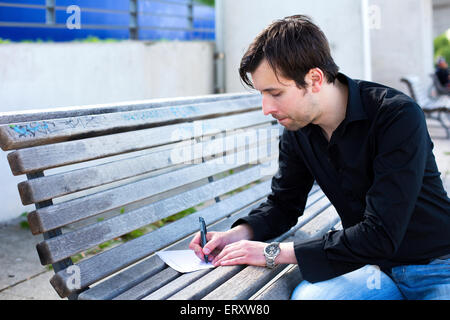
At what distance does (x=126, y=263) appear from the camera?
231 cm

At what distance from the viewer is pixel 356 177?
6.96 feet

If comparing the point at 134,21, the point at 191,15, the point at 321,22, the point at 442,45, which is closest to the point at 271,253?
the point at 321,22

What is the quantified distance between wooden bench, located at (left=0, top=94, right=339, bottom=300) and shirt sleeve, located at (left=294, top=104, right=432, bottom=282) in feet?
1.03

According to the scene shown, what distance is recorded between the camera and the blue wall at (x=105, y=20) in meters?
5.48

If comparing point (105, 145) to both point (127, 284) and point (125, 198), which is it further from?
point (127, 284)

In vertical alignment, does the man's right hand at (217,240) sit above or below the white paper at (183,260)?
above

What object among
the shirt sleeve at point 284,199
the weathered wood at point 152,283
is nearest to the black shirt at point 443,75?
the shirt sleeve at point 284,199

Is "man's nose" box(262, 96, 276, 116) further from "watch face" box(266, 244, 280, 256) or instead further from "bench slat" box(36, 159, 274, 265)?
"bench slat" box(36, 159, 274, 265)

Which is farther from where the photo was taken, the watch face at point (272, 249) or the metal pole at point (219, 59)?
the metal pole at point (219, 59)

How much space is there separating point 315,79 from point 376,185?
1.55 ft

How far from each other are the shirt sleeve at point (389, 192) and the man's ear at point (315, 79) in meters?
0.27

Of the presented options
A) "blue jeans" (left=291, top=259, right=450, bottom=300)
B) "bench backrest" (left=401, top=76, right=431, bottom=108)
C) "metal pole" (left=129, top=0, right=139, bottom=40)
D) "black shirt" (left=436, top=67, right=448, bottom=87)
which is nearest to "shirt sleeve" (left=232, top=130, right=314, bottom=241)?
"blue jeans" (left=291, top=259, right=450, bottom=300)

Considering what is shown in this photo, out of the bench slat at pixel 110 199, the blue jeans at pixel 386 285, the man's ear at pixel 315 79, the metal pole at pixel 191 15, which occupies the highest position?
the metal pole at pixel 191 15

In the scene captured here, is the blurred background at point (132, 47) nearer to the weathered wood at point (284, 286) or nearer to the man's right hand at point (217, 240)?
the man's right hand at point (217, 240)
